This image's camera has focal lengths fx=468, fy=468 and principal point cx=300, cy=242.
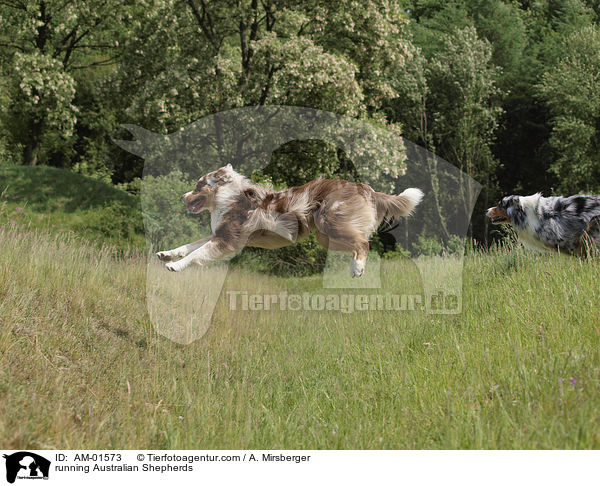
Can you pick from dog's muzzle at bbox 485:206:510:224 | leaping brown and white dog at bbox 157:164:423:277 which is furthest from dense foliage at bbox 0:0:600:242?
leaping brown and white dog at bbox 157:164:423:277

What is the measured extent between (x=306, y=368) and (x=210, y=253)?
188 cm

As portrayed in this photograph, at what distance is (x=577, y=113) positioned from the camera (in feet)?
62.0

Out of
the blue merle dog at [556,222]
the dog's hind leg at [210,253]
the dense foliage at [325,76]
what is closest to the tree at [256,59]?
the dense foliage at [325,76]

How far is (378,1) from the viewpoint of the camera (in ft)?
40.4

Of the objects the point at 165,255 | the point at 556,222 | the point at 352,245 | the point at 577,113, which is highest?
the point at 577,113

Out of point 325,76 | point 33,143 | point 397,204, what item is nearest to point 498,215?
point 397,204

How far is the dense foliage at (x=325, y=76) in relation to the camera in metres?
10.7

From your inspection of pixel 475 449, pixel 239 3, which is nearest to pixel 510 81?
pixel 239 3

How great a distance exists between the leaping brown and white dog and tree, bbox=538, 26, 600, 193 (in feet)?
55.0

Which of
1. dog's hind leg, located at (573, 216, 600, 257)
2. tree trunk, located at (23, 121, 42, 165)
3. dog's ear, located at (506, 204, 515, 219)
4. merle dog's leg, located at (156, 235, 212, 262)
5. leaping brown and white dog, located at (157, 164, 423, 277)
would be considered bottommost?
tree trunk, located at (23, 121, 42, 165)
